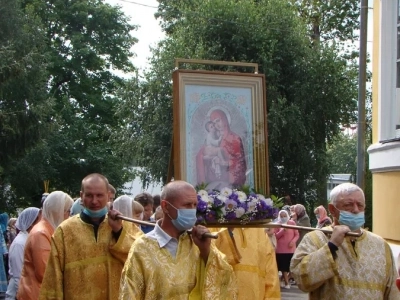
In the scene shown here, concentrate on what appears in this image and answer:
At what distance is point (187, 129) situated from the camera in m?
7.85

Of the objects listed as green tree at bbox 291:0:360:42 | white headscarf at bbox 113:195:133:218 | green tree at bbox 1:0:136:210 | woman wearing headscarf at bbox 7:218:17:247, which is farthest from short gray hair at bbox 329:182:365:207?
green tree at bbox 1:0:136:210

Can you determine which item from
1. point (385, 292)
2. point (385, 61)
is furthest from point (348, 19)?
point (385, 292)

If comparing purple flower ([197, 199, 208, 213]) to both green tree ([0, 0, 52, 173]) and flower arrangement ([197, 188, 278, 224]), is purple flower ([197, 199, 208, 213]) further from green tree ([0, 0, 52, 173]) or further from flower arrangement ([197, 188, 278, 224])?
green tree ([0, 0, 52, 173])

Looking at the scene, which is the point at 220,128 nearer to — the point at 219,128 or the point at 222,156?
the point at 219,128

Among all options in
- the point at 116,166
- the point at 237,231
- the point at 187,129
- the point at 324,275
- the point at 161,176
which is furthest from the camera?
the point at 116,166

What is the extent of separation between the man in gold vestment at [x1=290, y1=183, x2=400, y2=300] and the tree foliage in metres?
19.3

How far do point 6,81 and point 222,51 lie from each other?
652 centimetres

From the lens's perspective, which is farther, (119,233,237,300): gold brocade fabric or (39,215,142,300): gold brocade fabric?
(39,215,142,300): gold brocade fabric

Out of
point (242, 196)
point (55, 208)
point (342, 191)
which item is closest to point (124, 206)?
point (55, 208)

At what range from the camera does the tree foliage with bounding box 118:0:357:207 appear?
25.6 meters

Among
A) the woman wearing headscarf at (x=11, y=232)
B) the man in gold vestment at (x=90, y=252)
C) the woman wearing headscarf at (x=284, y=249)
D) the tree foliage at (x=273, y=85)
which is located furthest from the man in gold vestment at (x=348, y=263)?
the tree foliage at (x=273, y=85)

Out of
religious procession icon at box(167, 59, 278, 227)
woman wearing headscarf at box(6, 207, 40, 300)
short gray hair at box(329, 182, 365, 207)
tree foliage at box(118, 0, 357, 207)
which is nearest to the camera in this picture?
short gray hair at box(329, 182, 365, 207)

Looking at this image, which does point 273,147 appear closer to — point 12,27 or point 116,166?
point 12,27

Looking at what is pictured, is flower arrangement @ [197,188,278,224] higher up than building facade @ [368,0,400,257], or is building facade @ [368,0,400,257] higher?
building facade @ [368,0,400,257]
